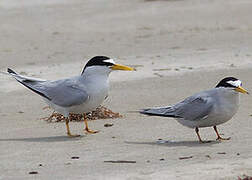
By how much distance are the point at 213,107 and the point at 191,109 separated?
11.1 inches

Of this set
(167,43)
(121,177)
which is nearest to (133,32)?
(167,43)

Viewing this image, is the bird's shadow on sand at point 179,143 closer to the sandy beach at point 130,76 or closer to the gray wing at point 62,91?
the sandy beach at point 130,76

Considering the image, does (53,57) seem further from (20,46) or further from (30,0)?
(30,0)

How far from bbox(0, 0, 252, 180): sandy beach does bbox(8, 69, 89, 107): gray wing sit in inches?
16.2

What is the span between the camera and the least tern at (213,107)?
25.7 feet

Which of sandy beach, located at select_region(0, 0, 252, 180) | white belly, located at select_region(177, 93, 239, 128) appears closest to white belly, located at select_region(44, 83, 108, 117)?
sandy beach, located at select_region(0, 0, 252, 180)

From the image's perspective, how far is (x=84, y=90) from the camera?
8.62 m

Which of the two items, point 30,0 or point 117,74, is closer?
point 117,74

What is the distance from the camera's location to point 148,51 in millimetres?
16172

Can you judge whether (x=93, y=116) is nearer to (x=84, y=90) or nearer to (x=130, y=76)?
(x=84, y=90)

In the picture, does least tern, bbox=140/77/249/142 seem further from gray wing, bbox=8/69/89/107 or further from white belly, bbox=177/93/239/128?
gray wing, bbox=8/69/89/107

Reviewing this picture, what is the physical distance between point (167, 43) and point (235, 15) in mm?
4097

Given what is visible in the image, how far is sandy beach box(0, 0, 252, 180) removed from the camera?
688cm

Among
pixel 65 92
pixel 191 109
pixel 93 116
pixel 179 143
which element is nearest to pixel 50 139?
pixel 65 92
